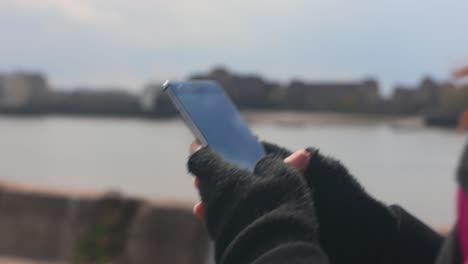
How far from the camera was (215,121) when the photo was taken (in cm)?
194

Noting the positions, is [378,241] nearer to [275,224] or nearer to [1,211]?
[275,224]

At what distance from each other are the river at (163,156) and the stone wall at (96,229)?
22 cm

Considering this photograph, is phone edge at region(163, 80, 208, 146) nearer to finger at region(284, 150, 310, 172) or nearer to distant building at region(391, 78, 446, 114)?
finger at region(284, 150, 310, 172)

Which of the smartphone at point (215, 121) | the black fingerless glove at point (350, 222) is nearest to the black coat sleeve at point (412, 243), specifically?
the black fingerless glove at point (350, 222)

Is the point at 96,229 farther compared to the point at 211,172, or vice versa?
the point at 96,229

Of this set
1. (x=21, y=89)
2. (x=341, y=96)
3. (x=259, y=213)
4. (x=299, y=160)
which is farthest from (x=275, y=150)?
(x=21, y=89)

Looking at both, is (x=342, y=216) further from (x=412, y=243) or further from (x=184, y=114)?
(x=184, y=114)

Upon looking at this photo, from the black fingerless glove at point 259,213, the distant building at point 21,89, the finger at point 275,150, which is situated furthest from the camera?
the distant building at point 21,89

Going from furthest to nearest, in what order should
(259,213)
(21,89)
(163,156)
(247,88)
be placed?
1. (163,156)
2. (21,89)
3. (247,88)
4. (259,213)

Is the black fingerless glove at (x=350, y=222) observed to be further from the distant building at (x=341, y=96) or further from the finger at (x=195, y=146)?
the distant building at (x=341, y=96)

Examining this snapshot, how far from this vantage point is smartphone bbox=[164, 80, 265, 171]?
1894mm

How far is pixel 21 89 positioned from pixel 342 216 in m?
4.70

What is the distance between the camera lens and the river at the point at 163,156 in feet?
15.7

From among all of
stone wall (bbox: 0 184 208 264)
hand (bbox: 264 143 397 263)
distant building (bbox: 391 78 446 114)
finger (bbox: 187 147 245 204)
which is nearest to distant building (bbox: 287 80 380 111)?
distant building (bbox: 391 78 446 114)
